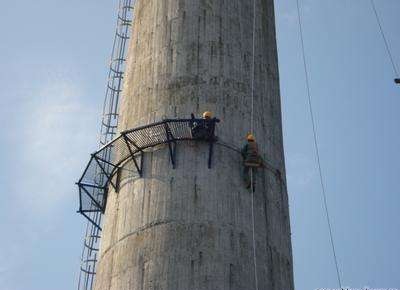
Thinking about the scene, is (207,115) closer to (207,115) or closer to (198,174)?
(207,115)

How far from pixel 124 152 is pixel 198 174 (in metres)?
3.21

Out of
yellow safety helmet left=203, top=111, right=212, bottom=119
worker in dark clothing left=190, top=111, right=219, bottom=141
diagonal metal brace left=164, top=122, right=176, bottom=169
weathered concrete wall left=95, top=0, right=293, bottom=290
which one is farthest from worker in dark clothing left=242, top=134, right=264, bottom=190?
diagonal metal brace left=164, top=122, right=176, bottom=169

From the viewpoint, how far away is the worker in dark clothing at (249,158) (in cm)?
2720

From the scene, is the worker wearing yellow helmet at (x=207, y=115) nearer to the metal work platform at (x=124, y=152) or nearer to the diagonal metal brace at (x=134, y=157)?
the metal work platform at (x=124, y=152)

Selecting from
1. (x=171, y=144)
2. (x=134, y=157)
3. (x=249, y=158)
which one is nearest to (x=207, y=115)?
(x=171, y=144)

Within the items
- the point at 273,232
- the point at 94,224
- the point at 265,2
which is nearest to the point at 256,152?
the point at 273,232

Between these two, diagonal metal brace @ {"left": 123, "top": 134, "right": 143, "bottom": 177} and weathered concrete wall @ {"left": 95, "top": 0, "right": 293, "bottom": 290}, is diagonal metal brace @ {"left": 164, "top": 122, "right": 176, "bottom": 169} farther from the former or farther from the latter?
diagonal metal brace @ {"left": 123, "top": 134, "right": 143, "bottom": 177}

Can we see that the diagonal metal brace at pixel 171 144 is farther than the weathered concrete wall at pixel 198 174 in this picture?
Yes

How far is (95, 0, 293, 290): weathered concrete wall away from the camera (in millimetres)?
25062

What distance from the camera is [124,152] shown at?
28.5 metres

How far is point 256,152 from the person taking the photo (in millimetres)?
27297

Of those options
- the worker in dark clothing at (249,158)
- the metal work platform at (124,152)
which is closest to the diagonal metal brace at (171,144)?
the metal work platform at (124,152)

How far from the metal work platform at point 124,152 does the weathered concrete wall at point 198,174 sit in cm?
38

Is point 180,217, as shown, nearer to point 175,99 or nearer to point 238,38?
point 175,99
